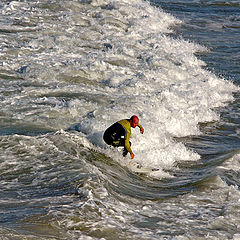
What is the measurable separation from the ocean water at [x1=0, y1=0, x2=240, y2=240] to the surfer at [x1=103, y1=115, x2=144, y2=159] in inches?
14.6

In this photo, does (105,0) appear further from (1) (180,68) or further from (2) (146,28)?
(1) (180,68)

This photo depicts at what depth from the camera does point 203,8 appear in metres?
35.1

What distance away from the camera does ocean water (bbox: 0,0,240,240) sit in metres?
7.51

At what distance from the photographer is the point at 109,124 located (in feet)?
40.7

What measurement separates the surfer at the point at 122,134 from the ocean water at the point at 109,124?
372mm

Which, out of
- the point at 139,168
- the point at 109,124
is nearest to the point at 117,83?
the point at 109,124

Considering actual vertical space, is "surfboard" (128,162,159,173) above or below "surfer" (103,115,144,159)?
below

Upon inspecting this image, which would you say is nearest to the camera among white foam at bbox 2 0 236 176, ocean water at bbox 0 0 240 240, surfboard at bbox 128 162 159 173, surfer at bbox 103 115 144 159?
ocean water at bbox 0 0 240 240

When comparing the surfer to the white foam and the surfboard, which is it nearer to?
the surfboard

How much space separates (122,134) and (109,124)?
6.73 feet

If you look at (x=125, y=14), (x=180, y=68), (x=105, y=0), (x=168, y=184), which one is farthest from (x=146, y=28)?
(x=168, y=184)

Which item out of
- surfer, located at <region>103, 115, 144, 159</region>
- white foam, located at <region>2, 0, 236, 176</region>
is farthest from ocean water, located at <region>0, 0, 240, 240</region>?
surfer, located at <region>103, 115, 144, 159</region>

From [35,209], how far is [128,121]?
3840 mm

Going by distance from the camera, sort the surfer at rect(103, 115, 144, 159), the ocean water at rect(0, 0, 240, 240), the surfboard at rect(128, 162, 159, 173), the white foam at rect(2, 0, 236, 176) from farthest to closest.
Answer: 1. the white foam at rect(2, 0, 236, 176)
2. the surfboard at rect(128, 162, 159, 173)
3. the surfer at rect(103, 115, 144, 159)
4. the ocean water at rect(0, 0, 240, 240)
